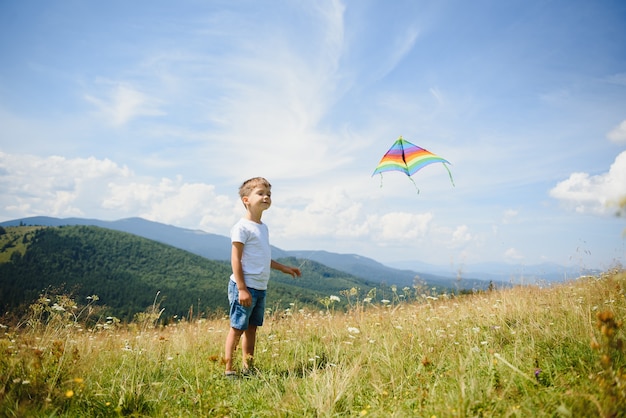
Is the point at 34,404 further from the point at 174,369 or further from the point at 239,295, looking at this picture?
the point at 239,295

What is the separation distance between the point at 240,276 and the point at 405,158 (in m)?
3.50

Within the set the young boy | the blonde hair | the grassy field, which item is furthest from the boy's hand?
the blonde hair

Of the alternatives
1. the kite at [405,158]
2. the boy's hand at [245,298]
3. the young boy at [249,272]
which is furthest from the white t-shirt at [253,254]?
the kite at [405,158]

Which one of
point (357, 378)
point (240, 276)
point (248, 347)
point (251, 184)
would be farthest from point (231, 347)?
→ point (251, 184)

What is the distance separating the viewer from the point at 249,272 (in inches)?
155

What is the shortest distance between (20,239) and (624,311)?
8568 inches

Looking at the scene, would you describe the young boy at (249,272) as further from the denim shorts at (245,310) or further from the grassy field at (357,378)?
the grassy field at (357,378)

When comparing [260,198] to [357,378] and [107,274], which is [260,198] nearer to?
[357,378]

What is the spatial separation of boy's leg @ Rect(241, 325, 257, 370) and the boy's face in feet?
4.72

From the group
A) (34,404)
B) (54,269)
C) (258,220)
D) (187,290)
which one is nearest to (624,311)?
(258,220)

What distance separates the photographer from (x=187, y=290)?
15188 centimetres

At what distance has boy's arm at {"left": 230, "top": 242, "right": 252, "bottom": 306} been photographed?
3.70 meters

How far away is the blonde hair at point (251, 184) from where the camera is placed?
421cm

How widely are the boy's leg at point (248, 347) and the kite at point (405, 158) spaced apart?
3.31 meters
